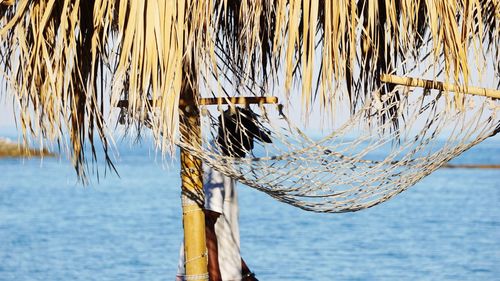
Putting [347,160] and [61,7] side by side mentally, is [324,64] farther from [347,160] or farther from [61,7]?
[61,7]

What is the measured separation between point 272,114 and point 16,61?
2.19 feet

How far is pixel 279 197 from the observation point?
2680mm

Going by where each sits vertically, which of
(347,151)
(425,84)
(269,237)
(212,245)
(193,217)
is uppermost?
(425,84)

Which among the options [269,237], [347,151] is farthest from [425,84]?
[269,237]

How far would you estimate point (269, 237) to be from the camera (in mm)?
9438

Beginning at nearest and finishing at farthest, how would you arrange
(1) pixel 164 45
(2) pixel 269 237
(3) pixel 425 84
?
1. (1) pixel 164 45
2. (3) pixel 425 84
3. (2) pixel 269 237

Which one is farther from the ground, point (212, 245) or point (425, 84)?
point (425, 84)

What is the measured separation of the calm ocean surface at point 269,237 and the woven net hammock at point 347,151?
0.87ft

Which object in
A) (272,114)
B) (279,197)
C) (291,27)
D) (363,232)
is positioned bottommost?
(363,232)

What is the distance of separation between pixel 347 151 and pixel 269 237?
693cm

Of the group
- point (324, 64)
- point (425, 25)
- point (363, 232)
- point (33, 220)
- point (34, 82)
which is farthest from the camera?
point (33, 220)

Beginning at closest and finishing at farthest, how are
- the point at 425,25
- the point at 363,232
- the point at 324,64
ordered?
the point at 324,64 < the point at 425,25 < the point at 363,232

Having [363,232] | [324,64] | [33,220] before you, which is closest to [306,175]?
[324,64]

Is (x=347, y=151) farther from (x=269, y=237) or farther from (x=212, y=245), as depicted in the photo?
(x=269, y=237)
